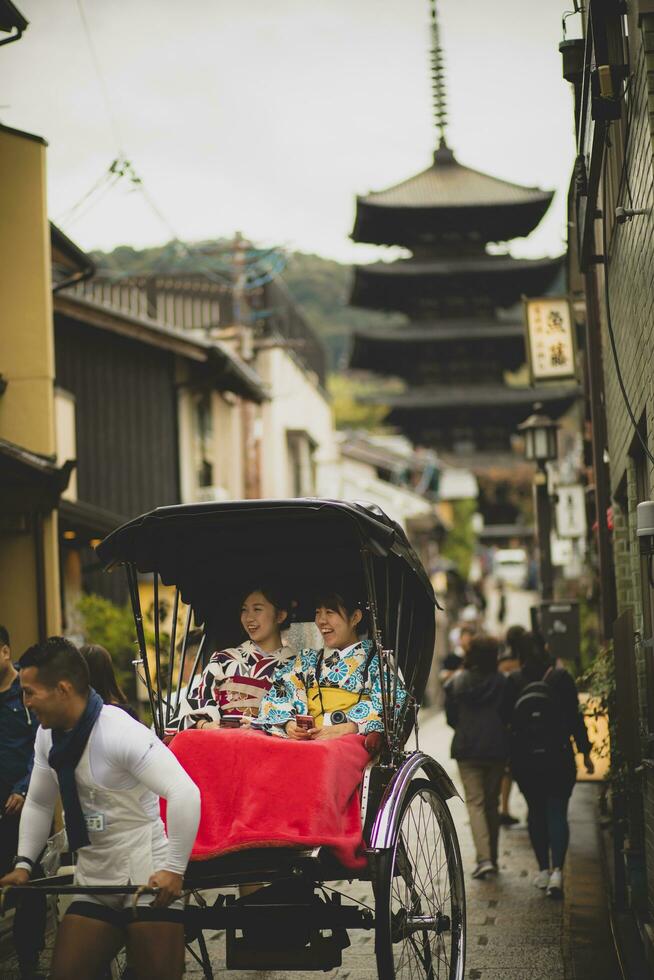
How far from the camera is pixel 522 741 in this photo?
9773 millimetres

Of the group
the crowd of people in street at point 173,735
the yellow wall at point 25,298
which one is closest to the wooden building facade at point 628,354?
the crowd of people in street at point 173,735

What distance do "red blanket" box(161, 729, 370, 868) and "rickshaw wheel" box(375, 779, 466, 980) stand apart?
0.88ft

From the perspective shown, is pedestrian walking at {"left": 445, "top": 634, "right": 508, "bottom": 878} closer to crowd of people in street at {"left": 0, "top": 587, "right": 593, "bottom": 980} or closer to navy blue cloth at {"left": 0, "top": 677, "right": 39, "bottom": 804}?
crowd of people in street at {"left": 0, "top": 587, "right": 593, "bottom": 980}

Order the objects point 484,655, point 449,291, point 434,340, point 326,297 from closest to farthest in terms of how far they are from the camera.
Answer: point 484,655
point 434,340
point 449,291
point 326,297

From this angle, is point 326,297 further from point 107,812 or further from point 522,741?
point 107,812

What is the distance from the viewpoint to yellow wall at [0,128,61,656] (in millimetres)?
12789

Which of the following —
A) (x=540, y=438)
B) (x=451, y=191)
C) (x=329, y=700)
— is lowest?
(x=329, y=700)

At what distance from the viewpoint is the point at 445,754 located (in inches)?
779

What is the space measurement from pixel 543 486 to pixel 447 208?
31.4 metres

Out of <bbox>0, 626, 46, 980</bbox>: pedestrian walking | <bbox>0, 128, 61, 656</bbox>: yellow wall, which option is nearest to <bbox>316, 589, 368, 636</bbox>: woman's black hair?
<bbox>0, 626, 46, 980</bbox>: pedestrian walking

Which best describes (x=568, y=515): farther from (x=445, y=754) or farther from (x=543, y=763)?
(x=543, y=763)

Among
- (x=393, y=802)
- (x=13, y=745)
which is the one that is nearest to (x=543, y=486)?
(x=13, y=745)

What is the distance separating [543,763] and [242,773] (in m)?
4.58

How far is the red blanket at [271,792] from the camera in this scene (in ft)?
17.5
